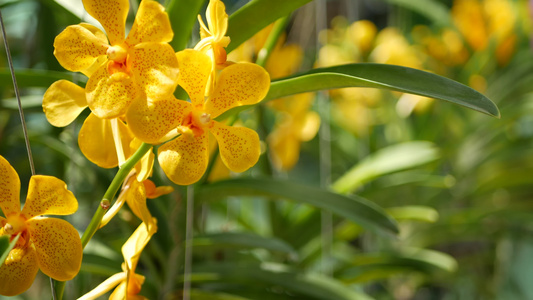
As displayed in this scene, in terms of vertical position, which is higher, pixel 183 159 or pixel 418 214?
pixel 418 214

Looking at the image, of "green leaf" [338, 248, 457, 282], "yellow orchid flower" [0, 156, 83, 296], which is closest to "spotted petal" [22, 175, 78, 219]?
"yellow orchid flower" [0, 156, 83, 296]

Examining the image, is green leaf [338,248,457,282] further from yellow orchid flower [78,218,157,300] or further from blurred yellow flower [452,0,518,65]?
blurred yellow flower [452,0,518,65]

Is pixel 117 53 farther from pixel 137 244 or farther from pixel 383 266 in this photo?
pixel 383 266

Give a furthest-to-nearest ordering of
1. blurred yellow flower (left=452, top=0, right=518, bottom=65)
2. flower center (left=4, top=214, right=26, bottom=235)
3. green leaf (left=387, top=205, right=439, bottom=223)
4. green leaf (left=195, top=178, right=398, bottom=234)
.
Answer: blurred yellow flower (left=452, top=0, right=518, bottom=65), green leaf (left=387, top=205, right=439, bottom=223), green leaf (left=195, top=178, right=398, bottom=234), flower center (left=4, top=214, right=26, bottom=235)

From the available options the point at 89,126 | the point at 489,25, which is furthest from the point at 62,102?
the point at 489,25

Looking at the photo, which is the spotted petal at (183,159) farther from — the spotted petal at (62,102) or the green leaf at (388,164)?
the green leaf at (388,164)

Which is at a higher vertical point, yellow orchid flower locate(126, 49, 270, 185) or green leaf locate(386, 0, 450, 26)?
green leaf locate(386, 0, 450, 26)

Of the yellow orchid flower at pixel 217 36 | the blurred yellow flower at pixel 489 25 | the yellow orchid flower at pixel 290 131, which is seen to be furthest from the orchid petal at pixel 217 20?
the blurred yellow flower at pixel 489 25
